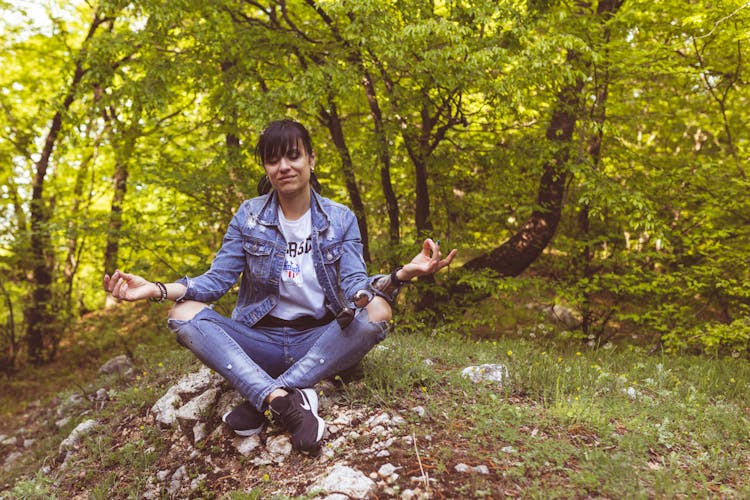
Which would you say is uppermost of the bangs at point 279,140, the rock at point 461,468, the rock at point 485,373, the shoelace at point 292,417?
the bangs at point 279,140

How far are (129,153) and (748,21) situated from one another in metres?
8.39

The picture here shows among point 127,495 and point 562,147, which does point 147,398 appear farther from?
point 562,147

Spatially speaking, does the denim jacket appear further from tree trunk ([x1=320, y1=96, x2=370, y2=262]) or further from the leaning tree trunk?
the leaning tree trunk

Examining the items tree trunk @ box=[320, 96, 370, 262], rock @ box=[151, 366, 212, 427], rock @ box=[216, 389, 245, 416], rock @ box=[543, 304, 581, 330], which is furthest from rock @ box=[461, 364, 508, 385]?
rock @ box=[543, 304, 581, 330]

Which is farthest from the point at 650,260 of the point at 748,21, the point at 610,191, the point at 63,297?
the point at 63,297

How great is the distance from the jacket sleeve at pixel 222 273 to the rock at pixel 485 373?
70.5 inches

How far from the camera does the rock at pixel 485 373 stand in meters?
3.82

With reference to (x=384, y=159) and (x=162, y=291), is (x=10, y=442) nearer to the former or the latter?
(x=162, y=291)

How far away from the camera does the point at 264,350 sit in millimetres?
3404

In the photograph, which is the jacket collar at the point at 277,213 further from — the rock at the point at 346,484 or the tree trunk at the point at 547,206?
the tree trunk at the point at 547,206

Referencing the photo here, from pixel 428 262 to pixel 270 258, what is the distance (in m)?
1.17

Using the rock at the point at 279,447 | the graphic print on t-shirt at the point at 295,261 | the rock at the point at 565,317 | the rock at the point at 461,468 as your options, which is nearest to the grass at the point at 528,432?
the rock at the point at 461,468

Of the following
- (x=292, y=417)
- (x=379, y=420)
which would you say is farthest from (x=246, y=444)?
(x=379, y=420)

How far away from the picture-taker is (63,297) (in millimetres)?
10398
